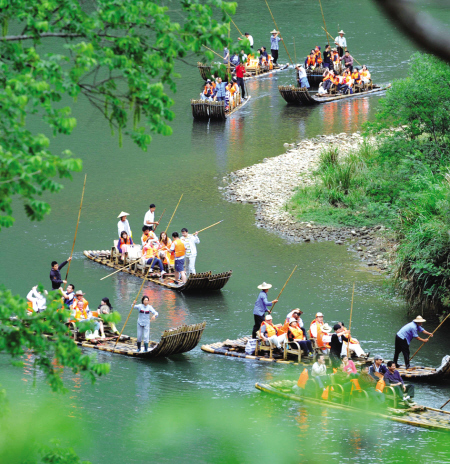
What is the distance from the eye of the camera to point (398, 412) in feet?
46.3

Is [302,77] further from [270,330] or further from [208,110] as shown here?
[270,330]

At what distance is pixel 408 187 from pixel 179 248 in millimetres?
7601

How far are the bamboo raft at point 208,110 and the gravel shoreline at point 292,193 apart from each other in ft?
16.3


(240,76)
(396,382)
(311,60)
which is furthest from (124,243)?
(311,60)

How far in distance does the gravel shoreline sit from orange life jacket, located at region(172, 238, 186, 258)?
18.3 ft

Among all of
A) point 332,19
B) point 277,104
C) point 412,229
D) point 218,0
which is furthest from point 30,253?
point 332,19

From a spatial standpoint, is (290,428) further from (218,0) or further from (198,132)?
(198,132)

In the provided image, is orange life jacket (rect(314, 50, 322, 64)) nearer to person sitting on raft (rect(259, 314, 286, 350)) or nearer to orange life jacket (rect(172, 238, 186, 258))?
orange life jacket (rect(172, 238, 186, 258))

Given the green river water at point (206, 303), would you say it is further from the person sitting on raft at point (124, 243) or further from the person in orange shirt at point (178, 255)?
the person sitting on raft at point (124, 243)

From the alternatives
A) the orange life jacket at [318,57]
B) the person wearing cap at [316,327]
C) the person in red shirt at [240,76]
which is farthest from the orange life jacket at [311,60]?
the person wearing cap at [316,327]

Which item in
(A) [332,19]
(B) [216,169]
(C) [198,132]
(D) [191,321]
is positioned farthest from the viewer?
(A) [332,19]

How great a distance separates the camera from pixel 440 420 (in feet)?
45.1

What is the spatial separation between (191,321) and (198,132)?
18.7m

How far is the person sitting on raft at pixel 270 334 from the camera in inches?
666
